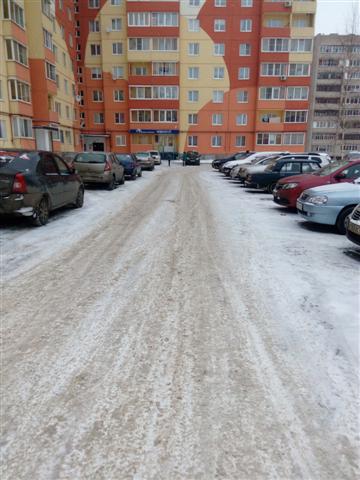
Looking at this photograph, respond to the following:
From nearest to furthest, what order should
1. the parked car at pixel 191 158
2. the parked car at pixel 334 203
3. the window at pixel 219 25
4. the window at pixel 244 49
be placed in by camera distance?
1. the parked car at pixel 334 203
2. the parked car at pixel 191 158
3. the window at pixel 219 25
4. the window at pixel 244 49

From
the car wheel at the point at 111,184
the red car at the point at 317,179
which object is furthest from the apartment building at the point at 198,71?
the red car at the point at 317,179

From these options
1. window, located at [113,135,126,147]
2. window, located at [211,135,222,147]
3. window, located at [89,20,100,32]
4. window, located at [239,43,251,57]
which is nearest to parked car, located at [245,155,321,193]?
window, located at [211,135,222,147]

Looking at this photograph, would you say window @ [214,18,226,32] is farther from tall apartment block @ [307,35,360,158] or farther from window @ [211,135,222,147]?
tall apartment block @ [307,35,360,158]

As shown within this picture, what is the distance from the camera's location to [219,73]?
159 ft

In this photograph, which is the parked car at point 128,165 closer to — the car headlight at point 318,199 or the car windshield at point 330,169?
the car windshield at point 330,169

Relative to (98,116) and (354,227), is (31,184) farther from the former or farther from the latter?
(98,116)

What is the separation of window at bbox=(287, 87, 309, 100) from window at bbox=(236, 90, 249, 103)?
549 centimetres

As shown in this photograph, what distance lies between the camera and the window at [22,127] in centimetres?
2888

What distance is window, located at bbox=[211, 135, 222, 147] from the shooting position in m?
49.8

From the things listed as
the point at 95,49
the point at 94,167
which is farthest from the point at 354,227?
the point at 95,49

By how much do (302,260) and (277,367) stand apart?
3.27 meters

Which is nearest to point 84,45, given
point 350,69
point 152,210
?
point 350,69

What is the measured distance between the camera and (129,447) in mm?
2182

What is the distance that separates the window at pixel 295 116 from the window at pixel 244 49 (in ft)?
31.2
